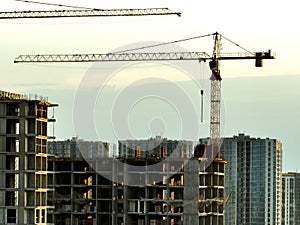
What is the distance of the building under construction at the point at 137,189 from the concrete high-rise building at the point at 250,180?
Answer: 32.6 metres

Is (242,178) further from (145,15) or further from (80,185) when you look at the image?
(80,185)

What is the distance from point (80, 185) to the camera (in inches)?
3656

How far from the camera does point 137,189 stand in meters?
92.5

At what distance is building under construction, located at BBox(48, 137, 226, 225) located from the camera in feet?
297

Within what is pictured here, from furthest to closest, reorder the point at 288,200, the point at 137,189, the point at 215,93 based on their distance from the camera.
Answer: the point at 288,200, the point at 215,93, the point at 137,189

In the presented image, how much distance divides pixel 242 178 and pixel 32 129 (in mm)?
52940

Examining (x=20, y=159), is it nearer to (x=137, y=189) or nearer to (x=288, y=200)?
(x=137, y=189)

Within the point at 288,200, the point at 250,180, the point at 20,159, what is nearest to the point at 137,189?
the point at 20,159

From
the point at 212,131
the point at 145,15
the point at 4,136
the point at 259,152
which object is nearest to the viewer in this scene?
the point at 4,136

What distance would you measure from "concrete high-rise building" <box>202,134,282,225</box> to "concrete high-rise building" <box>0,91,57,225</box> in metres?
50.4

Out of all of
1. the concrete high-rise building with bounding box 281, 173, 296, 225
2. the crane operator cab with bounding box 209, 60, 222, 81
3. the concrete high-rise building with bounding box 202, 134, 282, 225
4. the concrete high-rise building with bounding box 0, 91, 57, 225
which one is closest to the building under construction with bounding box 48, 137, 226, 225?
the concrete high-rise building with bounding box 0, 91, 57, 225

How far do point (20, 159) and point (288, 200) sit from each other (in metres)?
70.6

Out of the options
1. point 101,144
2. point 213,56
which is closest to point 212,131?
point 213,56

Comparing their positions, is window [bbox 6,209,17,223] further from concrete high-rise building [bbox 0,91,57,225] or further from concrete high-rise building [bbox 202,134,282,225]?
concrete high-rise building [bbox 202,134,282,225]
